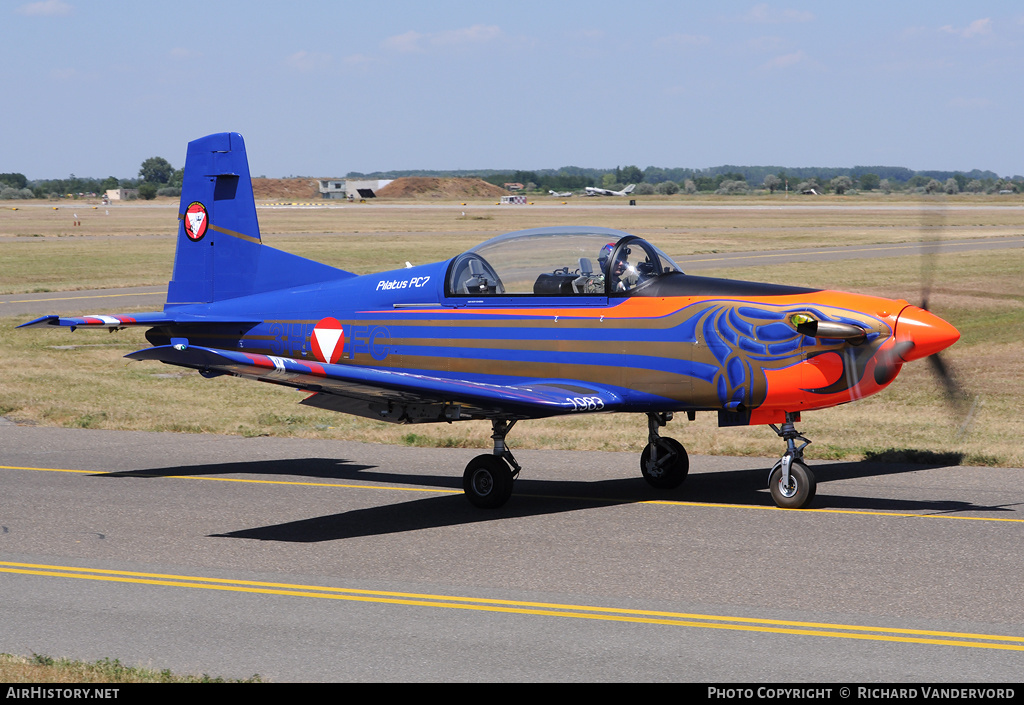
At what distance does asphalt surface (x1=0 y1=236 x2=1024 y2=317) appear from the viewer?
29297 millimetres

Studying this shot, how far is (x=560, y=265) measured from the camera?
32.8 ft

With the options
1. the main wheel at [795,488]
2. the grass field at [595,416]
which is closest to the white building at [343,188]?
the grass field at [595,416]

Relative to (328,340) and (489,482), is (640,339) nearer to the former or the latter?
(489,482)

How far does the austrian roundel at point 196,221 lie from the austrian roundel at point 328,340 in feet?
7.39

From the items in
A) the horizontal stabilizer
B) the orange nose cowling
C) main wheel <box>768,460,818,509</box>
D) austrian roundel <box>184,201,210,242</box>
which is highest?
austrian roundel <box>184,201,210,242</box>

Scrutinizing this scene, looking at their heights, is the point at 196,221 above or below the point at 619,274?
above

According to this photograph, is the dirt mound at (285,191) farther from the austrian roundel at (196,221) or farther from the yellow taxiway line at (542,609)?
the yellow taxiway line at (542,609)

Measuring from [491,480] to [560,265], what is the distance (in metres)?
2.09

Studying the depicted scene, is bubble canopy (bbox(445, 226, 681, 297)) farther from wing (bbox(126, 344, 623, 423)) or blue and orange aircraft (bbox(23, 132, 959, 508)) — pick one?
wing (bbox(126, 344, 623, 423))

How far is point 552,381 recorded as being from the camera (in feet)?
32.6

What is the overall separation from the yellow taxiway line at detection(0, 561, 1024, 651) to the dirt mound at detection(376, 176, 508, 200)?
549 ft

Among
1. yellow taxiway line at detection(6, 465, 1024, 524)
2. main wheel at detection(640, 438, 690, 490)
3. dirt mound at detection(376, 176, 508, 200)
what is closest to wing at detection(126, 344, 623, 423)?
yellow taxiway line at detection(6, 465, 1024, 524)

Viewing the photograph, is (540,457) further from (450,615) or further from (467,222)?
(467,222)

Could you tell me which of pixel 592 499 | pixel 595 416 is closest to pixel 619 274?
pixel 592 499
